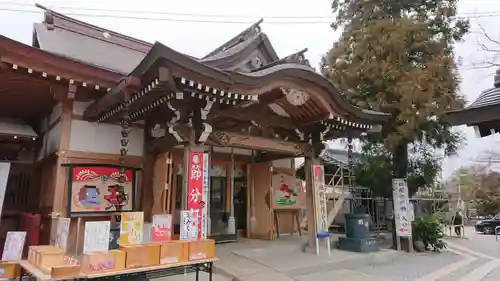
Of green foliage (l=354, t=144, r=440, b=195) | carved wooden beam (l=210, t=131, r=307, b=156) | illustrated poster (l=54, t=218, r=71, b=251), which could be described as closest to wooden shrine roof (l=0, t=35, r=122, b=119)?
carved wooden beam (l=210, t=131, r=307, b=156)

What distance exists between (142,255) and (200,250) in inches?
34.1

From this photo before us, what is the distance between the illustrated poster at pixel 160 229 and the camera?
480 centimetres

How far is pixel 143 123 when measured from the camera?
7164 millimetres

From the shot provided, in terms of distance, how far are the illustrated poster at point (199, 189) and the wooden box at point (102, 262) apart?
1688mm

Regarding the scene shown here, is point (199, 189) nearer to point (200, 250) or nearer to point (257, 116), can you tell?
point (200, 250)

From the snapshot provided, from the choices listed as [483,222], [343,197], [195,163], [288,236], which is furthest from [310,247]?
[483,222]

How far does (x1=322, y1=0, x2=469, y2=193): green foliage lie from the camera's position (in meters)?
9.04

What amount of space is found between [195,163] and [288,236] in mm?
5386

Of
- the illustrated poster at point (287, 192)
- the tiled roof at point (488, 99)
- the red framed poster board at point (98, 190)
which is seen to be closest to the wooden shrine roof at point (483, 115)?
the tiled roof at point (488, 99)

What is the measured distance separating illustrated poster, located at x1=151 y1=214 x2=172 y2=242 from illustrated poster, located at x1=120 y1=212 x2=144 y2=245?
330mm

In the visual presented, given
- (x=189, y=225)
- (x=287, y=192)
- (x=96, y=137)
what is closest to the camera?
(x=189, y=225)

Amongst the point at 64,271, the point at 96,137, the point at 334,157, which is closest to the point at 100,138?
the point at 96,137

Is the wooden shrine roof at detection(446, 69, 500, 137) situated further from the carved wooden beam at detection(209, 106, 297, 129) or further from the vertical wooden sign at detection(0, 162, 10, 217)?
the vertical wooden sign at detection(0, 162, 10, 217)

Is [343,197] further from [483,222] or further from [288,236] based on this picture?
[483,222]
